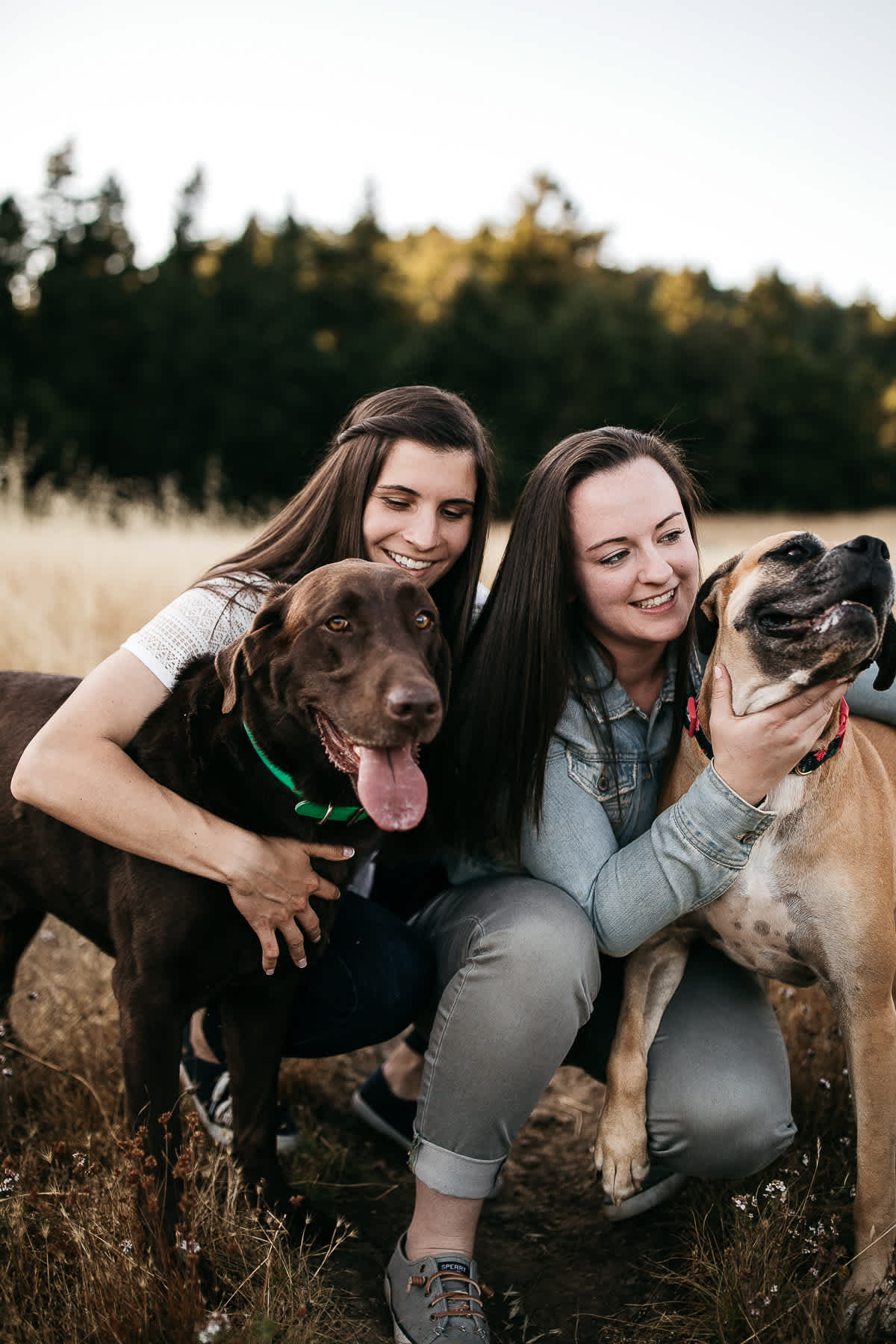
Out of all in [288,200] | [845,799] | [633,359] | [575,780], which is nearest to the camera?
[845,799]

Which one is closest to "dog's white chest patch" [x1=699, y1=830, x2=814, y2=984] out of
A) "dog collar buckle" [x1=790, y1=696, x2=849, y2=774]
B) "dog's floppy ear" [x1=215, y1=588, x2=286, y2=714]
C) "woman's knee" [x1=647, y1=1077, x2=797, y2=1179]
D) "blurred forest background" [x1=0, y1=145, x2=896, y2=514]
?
"dog collar buckle" [x1=790, y1=696, x2=849, y2=774]

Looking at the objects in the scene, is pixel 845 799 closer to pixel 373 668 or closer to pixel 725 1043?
pixel 725 1043

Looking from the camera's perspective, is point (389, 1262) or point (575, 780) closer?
point (389, 1262)

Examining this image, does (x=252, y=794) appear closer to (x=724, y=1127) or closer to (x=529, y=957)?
(x=529, y=957)

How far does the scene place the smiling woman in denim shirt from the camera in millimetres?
2303

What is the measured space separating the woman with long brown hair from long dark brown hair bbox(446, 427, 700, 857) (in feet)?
0.82

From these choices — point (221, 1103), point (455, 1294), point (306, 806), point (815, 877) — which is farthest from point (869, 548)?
point (221, 1103)

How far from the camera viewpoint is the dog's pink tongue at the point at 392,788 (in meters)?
2.02

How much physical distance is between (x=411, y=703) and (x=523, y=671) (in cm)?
68

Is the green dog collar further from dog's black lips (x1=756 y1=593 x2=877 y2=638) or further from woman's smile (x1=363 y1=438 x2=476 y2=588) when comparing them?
dog's black lips (x1=756 y1=593 x2=877 y2=638)

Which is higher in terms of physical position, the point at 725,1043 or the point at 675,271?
the point at 675,271

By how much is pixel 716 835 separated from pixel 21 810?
5.66ft

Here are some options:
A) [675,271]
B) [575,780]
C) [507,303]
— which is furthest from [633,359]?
[575,780]

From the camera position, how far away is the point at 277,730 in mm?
2301
